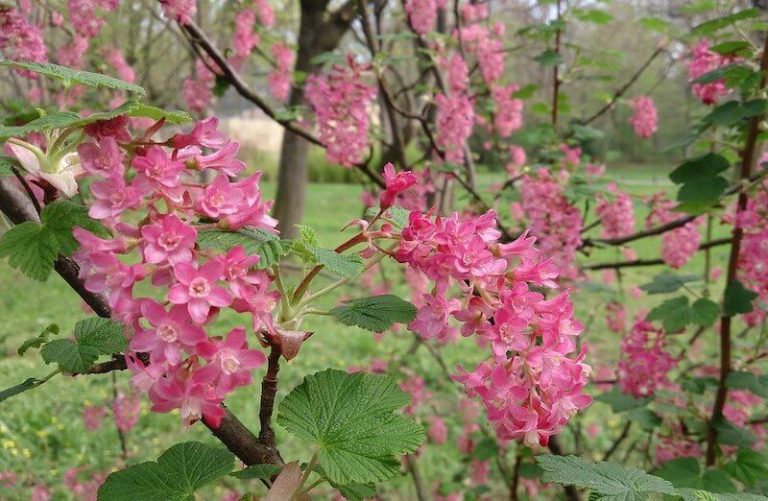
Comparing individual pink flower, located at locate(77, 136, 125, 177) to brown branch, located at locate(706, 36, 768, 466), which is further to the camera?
brown branch, located at locate(706, 36, 768, 466)

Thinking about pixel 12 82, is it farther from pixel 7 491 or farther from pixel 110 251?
pixel 110 251

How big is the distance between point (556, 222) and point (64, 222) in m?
2.32

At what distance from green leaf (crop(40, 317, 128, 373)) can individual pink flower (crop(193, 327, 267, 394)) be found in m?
0.28

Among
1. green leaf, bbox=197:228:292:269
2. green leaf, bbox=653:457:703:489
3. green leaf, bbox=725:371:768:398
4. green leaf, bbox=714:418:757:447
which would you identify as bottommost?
green leaf, bbox=653:457:703:489

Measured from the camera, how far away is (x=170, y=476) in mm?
1048

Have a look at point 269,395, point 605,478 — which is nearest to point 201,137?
point 269,395

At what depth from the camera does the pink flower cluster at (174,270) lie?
827 millimetres

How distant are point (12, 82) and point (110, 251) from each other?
511cm

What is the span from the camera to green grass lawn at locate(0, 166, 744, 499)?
358 cm

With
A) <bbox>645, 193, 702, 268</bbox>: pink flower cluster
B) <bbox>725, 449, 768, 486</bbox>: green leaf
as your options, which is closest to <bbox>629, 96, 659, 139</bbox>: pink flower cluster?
<bbox>645, 193, 702, 268</bbox>: pink flower cluster

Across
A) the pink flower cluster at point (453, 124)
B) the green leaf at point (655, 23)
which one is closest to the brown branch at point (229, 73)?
the pink flower cluster at point (453, 124)

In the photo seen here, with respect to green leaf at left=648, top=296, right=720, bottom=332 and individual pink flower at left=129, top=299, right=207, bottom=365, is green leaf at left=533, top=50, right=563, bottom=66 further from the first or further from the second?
individual pink flower at left=129, top=299, right=207, bottom=365

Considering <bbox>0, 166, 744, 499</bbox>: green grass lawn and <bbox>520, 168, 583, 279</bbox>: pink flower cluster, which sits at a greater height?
<bbox>520, 168, 583, 279</bbox>: pink flower cluster

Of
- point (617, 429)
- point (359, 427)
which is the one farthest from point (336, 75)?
point (617, 429)
